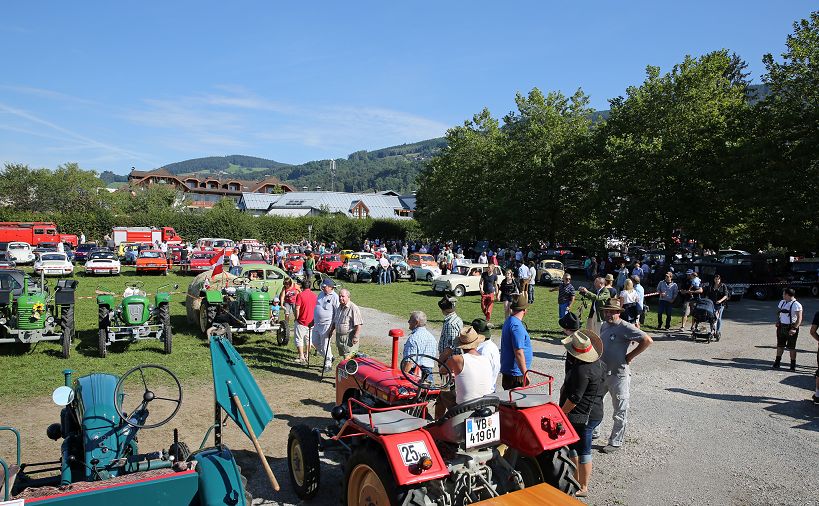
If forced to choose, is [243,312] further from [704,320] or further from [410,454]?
[704,320]

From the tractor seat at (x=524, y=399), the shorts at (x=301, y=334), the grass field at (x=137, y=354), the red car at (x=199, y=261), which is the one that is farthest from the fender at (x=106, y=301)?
the red car at (x=199, y=261)

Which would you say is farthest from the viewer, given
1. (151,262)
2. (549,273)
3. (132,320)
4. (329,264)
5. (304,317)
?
(329,264)

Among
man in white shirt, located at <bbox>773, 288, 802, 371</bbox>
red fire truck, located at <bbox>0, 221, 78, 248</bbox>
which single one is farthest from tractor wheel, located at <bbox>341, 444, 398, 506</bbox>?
red fire truck, located at <bbox>0, 221, 78, 248</bbox>

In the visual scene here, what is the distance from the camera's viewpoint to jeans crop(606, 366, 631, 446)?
710 centimetres

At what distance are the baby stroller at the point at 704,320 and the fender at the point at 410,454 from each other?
1238cm

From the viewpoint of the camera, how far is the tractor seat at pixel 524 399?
5414 millimetres

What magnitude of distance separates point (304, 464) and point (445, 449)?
5.22 feet

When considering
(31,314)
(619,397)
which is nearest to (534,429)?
(619,397)

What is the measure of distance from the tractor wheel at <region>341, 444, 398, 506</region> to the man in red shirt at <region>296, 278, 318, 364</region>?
6424 millimetres

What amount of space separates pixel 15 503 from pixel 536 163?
34.6 m

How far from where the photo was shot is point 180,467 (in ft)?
13.1

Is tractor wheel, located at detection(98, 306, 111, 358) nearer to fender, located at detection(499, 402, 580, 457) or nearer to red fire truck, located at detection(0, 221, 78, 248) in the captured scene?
fender, located at detection(499, 402, 580, 457)

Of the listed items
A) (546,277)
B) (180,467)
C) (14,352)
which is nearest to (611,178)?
(546,277)

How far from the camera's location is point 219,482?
3.89 meters
